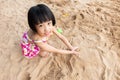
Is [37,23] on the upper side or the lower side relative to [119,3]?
upper

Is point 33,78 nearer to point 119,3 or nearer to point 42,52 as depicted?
point 42,52

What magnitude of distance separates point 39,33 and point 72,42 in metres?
0.54

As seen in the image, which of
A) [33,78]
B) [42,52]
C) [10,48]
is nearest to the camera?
[33,78]

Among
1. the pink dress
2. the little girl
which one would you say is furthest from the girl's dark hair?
the pink dress

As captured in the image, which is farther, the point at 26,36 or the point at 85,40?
the point at 85,40

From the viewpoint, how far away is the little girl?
1801 mm

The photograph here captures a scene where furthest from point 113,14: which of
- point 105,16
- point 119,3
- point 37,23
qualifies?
point 37,23

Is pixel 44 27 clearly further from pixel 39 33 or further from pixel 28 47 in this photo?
pixel 28 47

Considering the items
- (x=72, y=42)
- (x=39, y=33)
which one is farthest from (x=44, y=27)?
(x=72, y=42)

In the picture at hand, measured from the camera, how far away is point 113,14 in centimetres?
Result: 277

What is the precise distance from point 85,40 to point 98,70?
0.44 metres

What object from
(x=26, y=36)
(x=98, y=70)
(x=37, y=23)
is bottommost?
(x=98, y=70)

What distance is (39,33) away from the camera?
6.43ft

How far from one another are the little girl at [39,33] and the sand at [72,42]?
4.0 inches
